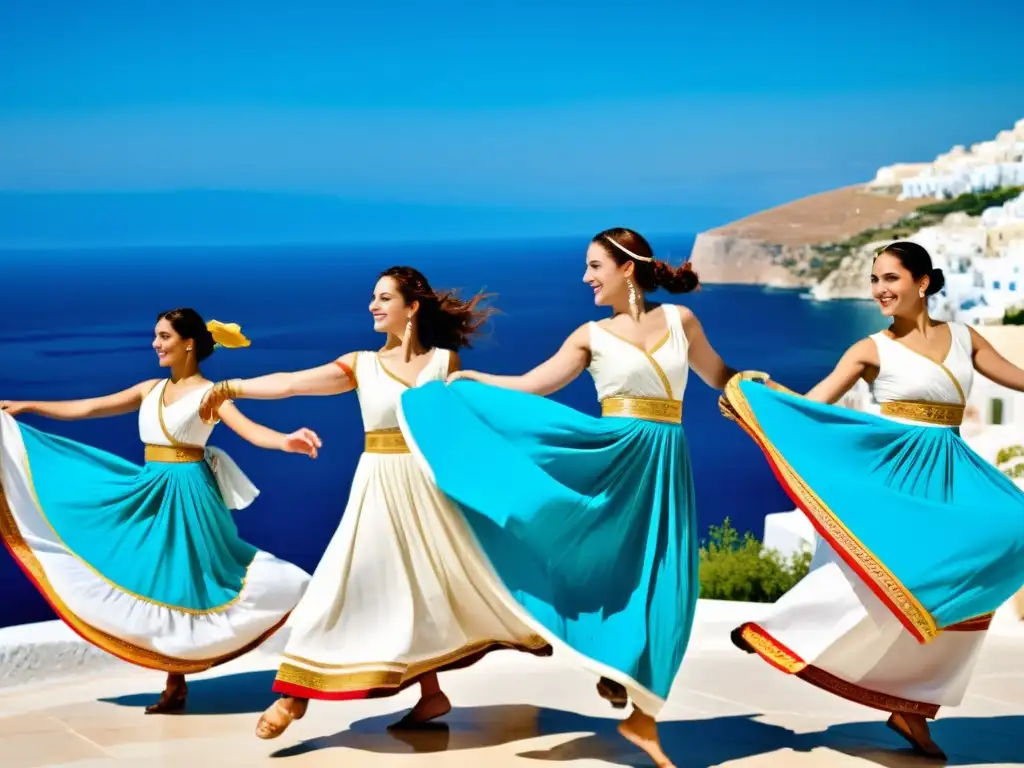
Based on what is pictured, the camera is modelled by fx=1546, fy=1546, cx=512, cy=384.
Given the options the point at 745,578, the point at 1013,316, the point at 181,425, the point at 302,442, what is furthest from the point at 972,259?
the point at 302,442

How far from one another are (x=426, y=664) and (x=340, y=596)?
1.28 feet

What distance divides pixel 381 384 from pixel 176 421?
99cm

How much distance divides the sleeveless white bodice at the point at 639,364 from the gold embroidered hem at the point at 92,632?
1.72 metres

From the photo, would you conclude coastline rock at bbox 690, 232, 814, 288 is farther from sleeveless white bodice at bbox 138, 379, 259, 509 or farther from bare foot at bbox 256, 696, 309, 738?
bare foot at bbox 256, 696, 309, 738

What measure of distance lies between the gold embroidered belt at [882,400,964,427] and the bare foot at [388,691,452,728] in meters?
1.99

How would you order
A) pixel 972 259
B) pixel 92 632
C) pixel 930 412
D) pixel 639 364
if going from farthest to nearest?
pixel 972 259, pixel 92 632, pixel 930 412, pixel 639 364

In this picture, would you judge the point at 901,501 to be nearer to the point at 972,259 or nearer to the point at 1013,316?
the point at 1013,316

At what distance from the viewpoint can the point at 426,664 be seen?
547 cm

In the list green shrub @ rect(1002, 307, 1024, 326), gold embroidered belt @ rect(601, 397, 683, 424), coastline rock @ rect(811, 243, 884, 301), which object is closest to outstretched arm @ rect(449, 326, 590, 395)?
gold embroidered belt @ rect(601, 397, 683, 424)

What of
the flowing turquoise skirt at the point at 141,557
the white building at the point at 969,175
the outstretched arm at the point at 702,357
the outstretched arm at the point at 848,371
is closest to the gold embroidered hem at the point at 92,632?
the flowing turquoise skirt at the point at 141,557

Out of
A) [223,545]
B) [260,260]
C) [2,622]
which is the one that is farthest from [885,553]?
[260,260]

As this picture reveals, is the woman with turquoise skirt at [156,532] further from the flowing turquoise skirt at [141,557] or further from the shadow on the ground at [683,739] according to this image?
the shadow on the ground at [683,739]

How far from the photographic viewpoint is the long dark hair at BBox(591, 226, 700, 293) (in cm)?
546

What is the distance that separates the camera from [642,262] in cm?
546
